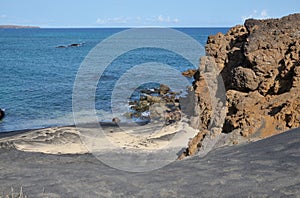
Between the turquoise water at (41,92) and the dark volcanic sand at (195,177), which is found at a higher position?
the dark volcanic sand at (195,177)

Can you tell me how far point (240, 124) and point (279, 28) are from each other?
137 inches

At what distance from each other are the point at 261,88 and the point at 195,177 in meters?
5.04

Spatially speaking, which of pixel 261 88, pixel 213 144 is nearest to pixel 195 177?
pixel 213 144

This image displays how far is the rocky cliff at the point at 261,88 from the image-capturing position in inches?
386

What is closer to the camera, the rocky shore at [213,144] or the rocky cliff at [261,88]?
the rocky shore at [213,144]

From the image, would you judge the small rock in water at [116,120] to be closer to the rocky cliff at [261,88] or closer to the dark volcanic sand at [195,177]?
the rocky cliff at [261,88]

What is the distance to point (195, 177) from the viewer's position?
6.96m

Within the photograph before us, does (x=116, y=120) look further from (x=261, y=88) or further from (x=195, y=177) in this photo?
(x=195, y=177)

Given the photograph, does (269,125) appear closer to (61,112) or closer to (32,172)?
(32,172)

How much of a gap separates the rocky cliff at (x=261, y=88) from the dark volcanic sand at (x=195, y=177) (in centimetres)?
104

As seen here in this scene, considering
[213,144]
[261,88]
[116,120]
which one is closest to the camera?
[213,144]

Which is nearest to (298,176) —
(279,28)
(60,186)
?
(60,186)

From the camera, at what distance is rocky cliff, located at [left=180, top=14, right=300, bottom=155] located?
980 cm

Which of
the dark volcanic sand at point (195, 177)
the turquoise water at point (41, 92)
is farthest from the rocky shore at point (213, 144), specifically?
the turquoise water at point (41, 92)
